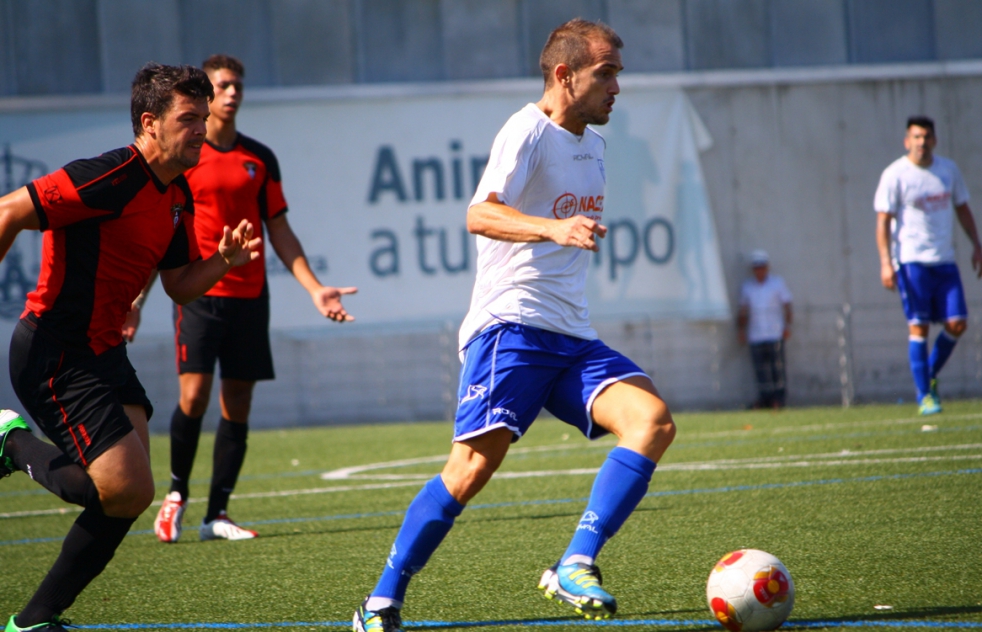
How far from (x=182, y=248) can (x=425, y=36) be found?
37.8 feet

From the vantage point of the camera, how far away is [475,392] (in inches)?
141

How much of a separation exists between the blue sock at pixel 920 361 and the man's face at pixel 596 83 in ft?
22.7

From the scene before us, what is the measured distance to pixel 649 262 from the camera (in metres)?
14.3

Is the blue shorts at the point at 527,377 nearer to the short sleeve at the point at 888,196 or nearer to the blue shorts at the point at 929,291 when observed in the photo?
the short sleeve at the point at 888,196

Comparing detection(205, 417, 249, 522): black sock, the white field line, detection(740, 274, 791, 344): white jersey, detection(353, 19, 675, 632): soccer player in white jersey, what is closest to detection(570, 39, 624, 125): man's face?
detection(353, 19, 675, 632): soccer player in white jersey

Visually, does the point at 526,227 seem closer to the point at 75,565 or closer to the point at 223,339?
the point at 75,565

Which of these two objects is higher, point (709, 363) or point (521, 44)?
point (521, 44)

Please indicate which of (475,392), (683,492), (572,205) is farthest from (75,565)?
(683,492)

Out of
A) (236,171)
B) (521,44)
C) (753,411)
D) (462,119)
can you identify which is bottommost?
(753,411)

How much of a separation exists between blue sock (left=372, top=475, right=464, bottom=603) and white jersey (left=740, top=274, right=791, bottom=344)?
1141cm

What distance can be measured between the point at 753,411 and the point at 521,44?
5.79 meters

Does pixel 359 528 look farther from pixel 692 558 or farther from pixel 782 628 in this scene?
pixel 782 628

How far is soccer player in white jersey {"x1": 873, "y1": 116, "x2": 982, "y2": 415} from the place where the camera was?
984cm

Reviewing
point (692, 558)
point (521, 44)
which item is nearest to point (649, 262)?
point (521, 44)
